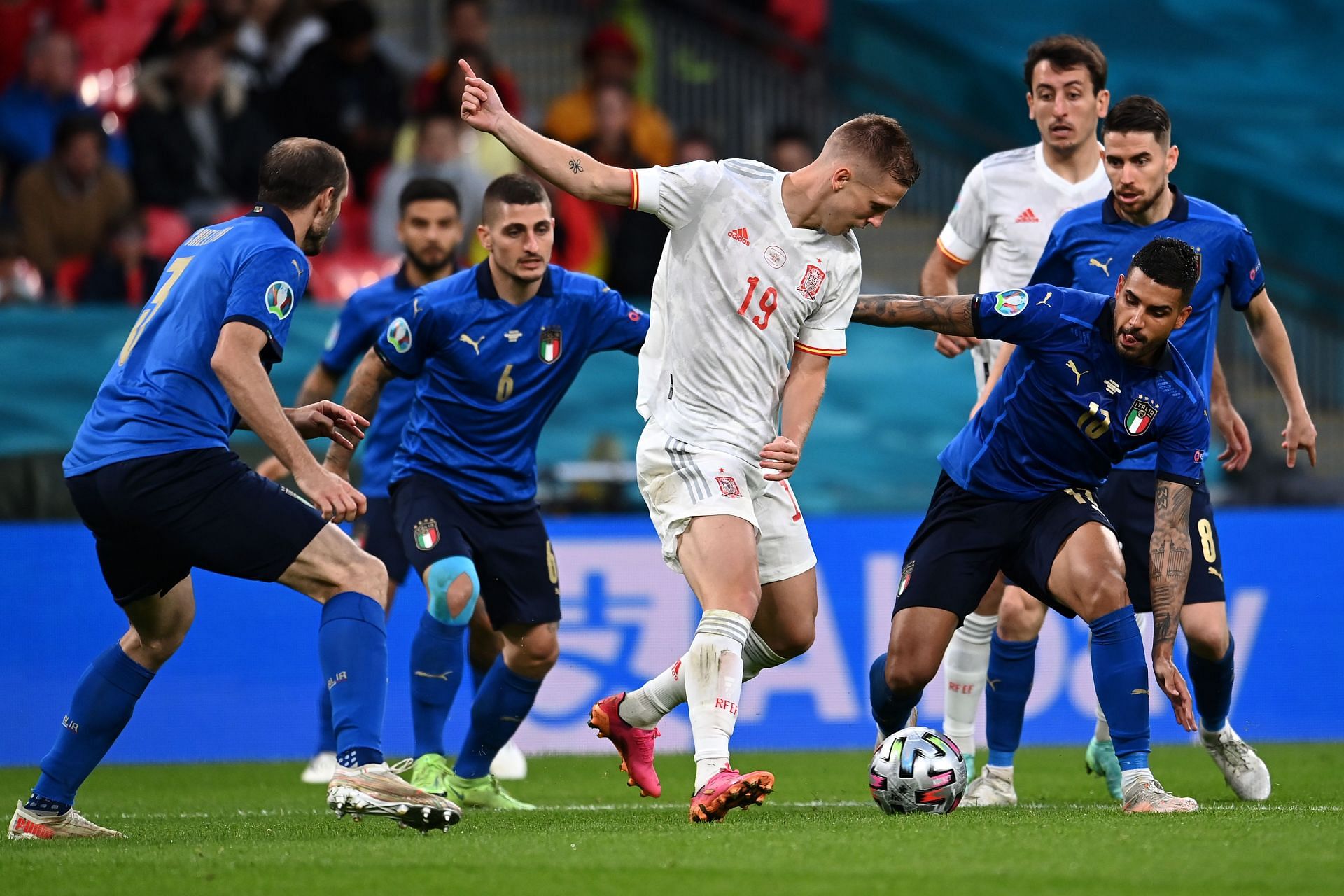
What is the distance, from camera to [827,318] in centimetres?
648

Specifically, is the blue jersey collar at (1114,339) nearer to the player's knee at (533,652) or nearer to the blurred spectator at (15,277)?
the player's knee at (533,652)

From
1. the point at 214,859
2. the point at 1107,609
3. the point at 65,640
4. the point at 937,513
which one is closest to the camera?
the point at 214,859

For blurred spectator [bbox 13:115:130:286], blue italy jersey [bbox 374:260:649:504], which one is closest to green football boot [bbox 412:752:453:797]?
blue italy jersey [bbox 374:260:649:504]

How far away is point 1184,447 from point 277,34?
1002cm

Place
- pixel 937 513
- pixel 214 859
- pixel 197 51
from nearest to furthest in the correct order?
1. pixel 214 859
2. pixel 937 513
3. pixel 197 51

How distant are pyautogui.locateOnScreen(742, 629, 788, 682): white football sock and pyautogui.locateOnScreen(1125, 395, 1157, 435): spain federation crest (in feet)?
5.08

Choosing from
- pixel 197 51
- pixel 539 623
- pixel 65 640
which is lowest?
pixel 65 640

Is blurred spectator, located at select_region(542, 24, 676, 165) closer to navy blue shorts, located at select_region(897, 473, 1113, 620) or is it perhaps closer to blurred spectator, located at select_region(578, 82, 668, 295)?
blurred spectator, located at select_region(578, 82, 668, 295)

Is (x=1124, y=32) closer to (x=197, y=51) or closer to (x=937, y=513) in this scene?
(x=197, y=51)

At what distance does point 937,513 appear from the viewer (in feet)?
22.7

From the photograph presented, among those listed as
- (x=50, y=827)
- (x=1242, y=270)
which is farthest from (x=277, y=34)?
(x=50, y=827)

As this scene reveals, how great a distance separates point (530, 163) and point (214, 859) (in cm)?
240

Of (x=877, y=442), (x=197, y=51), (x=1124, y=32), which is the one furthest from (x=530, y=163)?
(x=1124, y=32)

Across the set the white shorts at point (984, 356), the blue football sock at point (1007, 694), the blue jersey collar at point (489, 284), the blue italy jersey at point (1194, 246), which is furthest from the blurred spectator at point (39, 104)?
the blue football sock at point (1007, 694)
